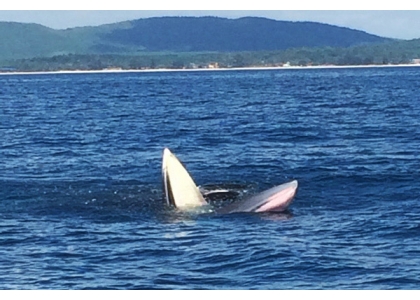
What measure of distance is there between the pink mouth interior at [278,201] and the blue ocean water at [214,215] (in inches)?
14.6

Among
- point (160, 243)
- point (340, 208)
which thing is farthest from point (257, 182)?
point (160, 243)

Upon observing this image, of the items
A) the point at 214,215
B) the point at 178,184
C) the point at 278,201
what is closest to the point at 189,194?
the point at 178,184

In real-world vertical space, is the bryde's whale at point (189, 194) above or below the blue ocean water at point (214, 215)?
above

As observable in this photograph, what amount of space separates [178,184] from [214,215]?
1938mm

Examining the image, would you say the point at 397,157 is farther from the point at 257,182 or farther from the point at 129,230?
the point at 129,230

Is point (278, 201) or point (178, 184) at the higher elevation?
point (178, 184)

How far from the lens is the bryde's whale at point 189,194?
3278 centimetres

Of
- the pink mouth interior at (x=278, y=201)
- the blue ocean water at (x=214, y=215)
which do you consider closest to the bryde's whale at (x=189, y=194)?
the pink mouth interior at (x=278, y=201)

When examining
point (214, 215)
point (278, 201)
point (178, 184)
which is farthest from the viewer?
point (178, 184)

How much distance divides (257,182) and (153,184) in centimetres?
420

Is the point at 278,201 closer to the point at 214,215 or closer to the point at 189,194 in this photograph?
the point at 214,215

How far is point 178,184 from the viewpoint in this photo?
33.2 metres

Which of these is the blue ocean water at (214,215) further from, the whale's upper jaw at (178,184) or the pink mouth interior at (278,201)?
the whale's upper jaw at (178,184)

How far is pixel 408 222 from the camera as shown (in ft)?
103
